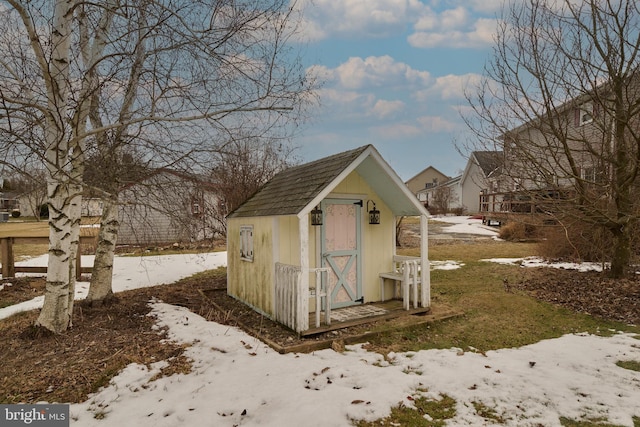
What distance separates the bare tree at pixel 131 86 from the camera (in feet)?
→ 16.0

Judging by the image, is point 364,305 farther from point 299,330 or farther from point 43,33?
point 43,33

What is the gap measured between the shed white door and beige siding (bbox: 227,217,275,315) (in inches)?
43.3

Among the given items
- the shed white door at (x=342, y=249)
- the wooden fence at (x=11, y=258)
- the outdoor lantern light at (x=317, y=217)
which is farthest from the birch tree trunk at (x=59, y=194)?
the wooden fence at (x=11, y=258)

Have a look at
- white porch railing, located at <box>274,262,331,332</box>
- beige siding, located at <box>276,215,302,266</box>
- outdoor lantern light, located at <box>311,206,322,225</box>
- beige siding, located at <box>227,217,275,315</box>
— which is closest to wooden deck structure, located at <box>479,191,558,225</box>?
outdoor lantern light, located at <box>311,206,322,225</box>

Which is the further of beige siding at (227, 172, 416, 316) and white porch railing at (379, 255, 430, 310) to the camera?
white porch railing at (379, 255, 430, 310)

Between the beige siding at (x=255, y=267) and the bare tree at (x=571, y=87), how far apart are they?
611 centimetres

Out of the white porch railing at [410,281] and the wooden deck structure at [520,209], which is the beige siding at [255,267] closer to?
the white porch railing at [410,281]

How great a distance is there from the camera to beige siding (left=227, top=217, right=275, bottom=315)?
6.61 m

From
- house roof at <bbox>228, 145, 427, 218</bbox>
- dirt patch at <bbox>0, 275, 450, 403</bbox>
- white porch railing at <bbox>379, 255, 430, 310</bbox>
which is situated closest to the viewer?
dirt patch at <bbox>0, 275, 450, 403</bbox>

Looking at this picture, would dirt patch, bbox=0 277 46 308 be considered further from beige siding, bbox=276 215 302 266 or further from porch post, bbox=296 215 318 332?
porch post, bbox=296 215 318 332

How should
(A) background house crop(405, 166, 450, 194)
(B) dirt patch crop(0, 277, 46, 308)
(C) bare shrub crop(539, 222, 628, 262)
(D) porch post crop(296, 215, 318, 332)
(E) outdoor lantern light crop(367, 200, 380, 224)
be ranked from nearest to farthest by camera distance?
(D) porch post crop(296, 215, 318, 332) → (E) outdoor lantern light crop(367, 200, 380, 224) → (B) dirt patch crop(0, 277, 46, 308) → (C) bare shrub crop(539, 222, 628, 262) → (A) background house crop(405, 166, 450, 194)

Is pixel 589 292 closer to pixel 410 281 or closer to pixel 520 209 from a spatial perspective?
pixel 410 281

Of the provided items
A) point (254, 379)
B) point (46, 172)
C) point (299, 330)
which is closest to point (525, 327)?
point (299, 330)

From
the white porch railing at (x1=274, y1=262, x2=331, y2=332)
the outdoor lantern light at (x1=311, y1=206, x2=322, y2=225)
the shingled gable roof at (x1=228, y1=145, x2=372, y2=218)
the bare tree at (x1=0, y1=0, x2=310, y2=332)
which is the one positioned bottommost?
the white porch railing at (x1=274, y1=262, x2=331, y2=332)
